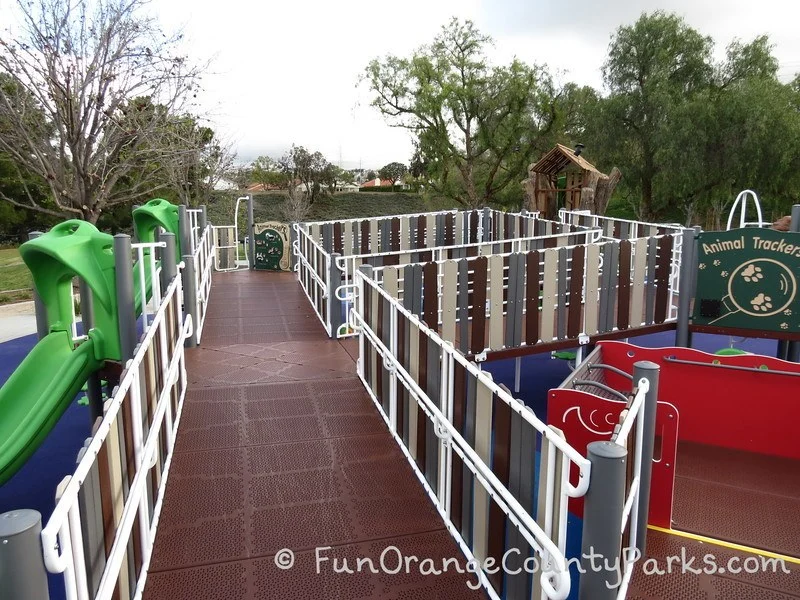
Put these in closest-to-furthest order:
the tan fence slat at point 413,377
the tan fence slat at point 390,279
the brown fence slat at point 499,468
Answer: the brown fence slat at point 499,468 → the tan fence slat at point 413,377 → the tan fence slat at point 390,279

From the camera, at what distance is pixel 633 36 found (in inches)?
1049

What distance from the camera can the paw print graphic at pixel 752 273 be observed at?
745 centimetres

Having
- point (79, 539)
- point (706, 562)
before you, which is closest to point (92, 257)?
point (79, 539)

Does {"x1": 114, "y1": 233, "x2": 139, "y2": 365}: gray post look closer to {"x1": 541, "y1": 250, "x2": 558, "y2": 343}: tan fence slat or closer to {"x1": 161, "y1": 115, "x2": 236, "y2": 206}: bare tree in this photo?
{"x1": 541, "y1": 250, "x2": 558, "y2": 343}: tan fence slat

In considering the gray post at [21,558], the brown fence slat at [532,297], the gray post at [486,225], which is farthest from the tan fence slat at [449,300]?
the gray post at [486,225]

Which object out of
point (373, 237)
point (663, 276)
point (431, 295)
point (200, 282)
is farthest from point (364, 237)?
point (431, 295)

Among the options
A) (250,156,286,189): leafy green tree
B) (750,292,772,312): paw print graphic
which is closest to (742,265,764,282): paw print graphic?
(750,292,772,312): paw print graphic

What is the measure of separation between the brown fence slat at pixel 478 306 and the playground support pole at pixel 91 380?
3.71 metres

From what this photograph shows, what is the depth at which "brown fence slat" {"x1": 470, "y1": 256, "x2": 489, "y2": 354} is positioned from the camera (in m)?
6.82

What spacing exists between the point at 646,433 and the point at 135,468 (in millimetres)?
2385

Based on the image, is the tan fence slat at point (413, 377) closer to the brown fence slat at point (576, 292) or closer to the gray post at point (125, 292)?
the gray post at point (125, 292)

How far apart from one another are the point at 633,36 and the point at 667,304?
22203mm

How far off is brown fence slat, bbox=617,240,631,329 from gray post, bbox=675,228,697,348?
0.64 m

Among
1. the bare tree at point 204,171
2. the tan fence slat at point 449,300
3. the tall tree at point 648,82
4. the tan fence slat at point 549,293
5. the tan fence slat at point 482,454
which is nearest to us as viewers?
the tan fence slat at point 482,454
